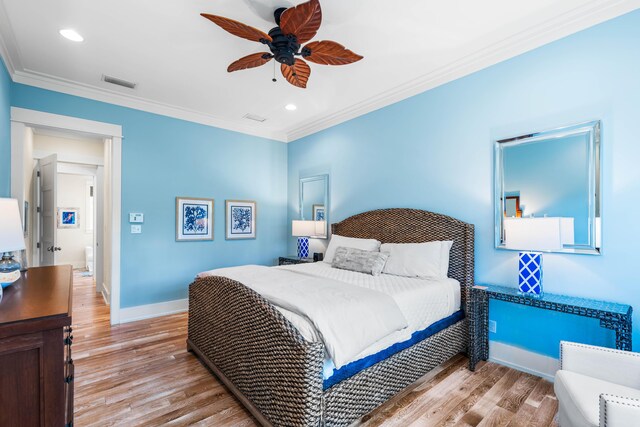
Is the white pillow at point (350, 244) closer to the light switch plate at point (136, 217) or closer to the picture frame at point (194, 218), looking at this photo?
the picture frame at point (194, 218)

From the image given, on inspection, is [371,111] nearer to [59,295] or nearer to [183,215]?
[183,215]

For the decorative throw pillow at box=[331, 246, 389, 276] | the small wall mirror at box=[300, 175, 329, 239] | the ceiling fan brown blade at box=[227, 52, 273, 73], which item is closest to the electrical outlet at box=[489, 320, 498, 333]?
the decorative throw pillow at box=[331, 246, 389, 276]

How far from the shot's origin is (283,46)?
Result: 2.30 metres

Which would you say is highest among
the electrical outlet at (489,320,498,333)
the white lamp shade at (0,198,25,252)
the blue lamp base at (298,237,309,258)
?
the white lamp shade at (0,198,25,252)

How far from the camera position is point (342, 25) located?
96.2 inches

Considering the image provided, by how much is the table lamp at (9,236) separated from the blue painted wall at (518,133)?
10.9 ft

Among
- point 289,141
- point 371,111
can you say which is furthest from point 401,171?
point 289,141

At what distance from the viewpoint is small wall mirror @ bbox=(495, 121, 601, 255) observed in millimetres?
2273

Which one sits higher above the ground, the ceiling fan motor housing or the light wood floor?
the ceiling fan motor housing

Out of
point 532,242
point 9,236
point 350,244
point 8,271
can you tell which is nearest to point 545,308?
point 532,242

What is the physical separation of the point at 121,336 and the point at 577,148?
15.6 feet

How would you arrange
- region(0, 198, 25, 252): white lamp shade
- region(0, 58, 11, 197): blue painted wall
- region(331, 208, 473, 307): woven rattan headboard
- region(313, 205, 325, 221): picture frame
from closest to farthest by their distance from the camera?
1. region(0, 198, 25, 252): white lamp shade
2. region(0, 58, 11, 197): blue painted wall
3. region(331, 208, 473, 307): woven rattan headboard
4. region(313, 205, 325, 221): picture frame

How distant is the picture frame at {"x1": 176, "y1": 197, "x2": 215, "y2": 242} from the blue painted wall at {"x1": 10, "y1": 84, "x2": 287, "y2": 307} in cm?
8

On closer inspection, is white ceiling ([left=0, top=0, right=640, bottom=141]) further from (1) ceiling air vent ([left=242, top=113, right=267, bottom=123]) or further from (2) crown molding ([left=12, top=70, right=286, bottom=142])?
(1) ceiling air vent ([left=242, top=113, right=267, bottom=123])
